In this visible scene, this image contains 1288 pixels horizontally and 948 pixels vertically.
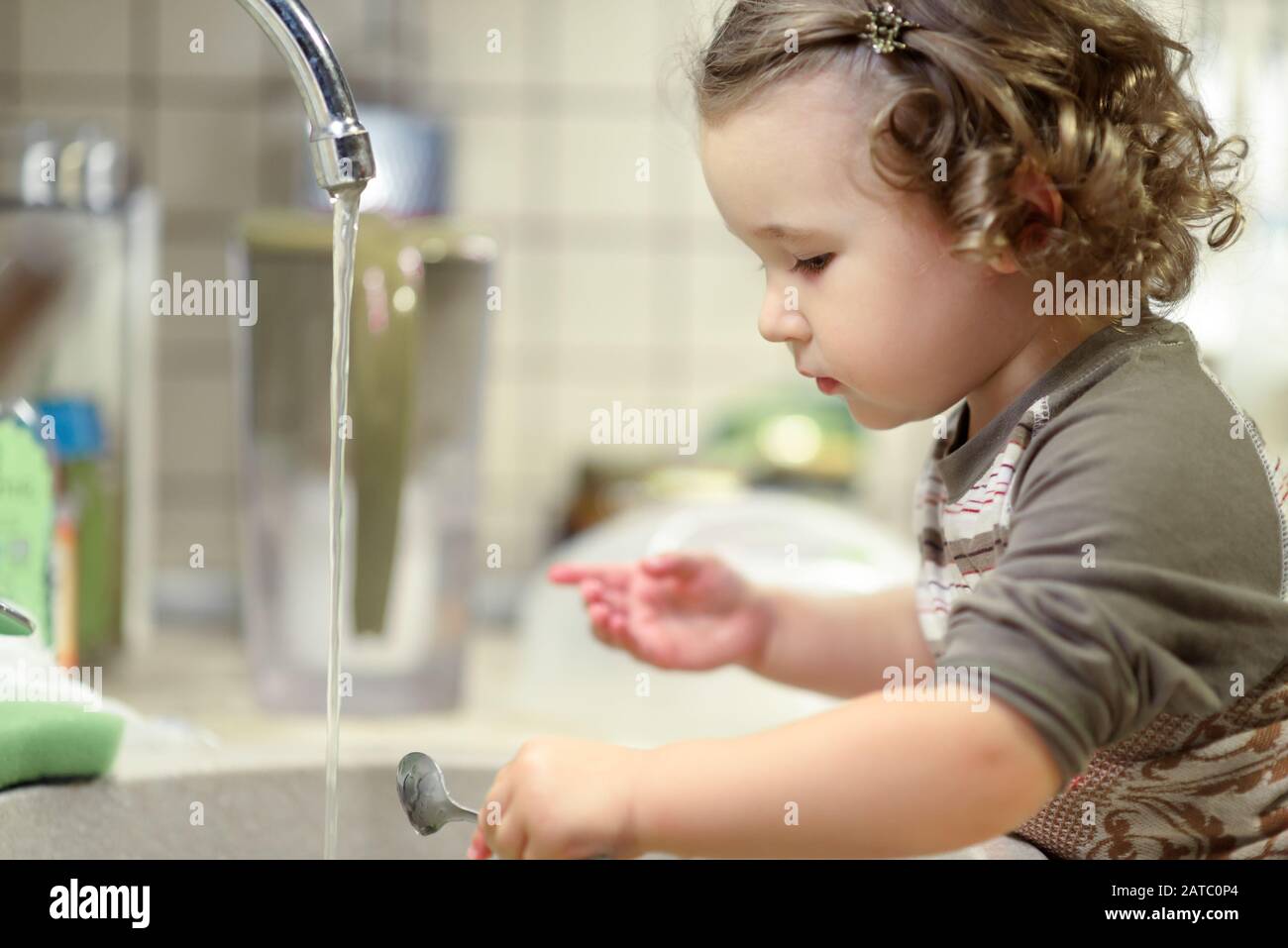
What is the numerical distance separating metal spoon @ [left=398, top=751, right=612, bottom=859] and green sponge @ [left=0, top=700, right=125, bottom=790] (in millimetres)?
144

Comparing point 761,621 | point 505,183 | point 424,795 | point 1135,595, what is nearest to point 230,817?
point 424,795

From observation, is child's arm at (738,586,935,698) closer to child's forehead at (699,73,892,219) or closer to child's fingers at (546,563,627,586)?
child's fingers at (546,563,627,586)

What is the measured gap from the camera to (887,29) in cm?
48

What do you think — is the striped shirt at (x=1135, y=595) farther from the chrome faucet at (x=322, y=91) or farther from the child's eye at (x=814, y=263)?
the chrome faucet at (x=322, y=91)

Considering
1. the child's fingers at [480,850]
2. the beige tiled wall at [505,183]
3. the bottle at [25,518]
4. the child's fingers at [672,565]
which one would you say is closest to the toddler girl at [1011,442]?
the child's fingers at [480,850]

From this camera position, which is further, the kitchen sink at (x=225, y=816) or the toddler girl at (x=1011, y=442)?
the kitchen sink at (x=225, y=816)

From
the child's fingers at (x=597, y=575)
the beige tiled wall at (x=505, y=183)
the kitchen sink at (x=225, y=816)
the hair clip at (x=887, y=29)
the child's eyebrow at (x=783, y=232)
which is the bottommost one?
the kitchen sink at (x=225, y=816)

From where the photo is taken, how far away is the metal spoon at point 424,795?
0.45 metres

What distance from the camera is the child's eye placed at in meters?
0.49

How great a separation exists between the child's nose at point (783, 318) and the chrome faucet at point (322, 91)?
15 centimetres

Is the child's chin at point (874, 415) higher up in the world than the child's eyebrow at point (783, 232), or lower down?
lower down

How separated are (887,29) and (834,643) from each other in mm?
273

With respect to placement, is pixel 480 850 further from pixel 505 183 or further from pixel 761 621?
pixel 505 183

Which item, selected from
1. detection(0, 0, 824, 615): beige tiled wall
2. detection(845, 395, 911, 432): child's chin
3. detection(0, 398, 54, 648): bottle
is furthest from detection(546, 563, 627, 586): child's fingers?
detection(0, 0, 824, 615): beige tiled wall
